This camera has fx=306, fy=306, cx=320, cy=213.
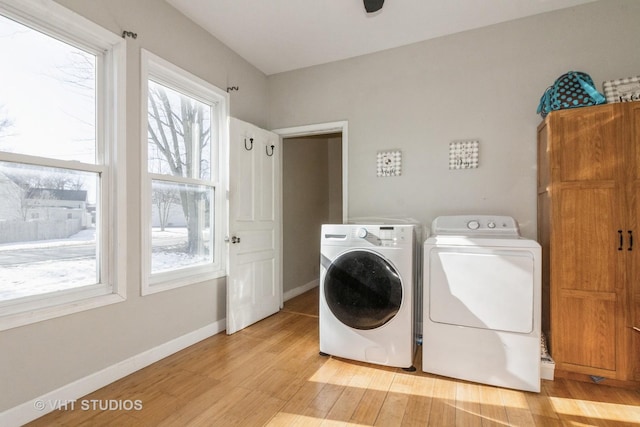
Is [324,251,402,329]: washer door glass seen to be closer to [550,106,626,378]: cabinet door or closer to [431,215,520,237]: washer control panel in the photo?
[431,215,520,237]: washer control panel

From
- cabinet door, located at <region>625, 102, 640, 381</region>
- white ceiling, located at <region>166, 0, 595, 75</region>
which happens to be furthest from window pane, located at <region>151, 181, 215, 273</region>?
cabinet door, located at <region>625, 102, 640, 381</region>

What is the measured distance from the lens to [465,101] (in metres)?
2.60

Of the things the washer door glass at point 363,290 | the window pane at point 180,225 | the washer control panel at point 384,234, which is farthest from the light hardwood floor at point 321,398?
the washer control panel at point 384,234

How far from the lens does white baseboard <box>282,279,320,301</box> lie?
384 cm

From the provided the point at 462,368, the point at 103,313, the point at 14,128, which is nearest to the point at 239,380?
the point at 103,313

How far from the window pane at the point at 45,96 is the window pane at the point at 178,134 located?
16.1 inches

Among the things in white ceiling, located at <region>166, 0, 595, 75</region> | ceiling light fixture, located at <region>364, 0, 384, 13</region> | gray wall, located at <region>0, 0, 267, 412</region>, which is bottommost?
gray wall, located at <region>0, 0, 267, 412</region>

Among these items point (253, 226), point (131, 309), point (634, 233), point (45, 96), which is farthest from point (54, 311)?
point (634, 233)

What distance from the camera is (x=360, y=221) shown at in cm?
295

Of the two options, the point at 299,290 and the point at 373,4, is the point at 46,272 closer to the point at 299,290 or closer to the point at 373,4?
the point at 373,4

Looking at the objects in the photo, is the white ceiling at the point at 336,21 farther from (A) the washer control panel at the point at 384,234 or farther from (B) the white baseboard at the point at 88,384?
(B) the white baseboard at the point at 88,384

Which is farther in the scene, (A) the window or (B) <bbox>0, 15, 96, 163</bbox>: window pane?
(A) the window

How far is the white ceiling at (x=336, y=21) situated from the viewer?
89.5 inches

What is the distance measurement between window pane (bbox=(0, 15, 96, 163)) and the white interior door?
41.8 inches
